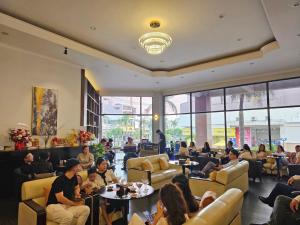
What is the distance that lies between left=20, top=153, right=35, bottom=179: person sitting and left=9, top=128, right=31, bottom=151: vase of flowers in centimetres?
40

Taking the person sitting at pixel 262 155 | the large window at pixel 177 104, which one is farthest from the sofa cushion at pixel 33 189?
the large window at pixel 177 104

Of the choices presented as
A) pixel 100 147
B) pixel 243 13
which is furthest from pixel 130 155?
pixel 243 13

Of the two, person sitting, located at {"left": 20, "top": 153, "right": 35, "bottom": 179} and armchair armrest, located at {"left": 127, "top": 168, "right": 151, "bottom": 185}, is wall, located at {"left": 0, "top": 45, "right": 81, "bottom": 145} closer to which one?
person sitting, located at {"left": 20, "top": 153, "right": 35, "bottom": 179}

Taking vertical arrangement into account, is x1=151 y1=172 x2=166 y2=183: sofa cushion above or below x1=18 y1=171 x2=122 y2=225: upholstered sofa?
below

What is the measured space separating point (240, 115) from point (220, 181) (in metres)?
5.57

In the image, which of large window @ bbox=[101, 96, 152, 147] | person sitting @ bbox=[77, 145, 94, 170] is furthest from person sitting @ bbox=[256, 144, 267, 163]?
large window @ bbox=[101, 96, 152, 147]

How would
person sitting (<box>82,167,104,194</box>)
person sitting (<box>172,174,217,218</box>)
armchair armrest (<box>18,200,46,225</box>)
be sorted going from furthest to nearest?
person sitting (<box>82,167,104,194</box>) < armchair armrest (<box>18,200,46,225</box>) < person sitting (<box>172,174,217,218</box>)

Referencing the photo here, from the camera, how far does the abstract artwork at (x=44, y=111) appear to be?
573 centimetres

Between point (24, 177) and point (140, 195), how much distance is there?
2.60 meters

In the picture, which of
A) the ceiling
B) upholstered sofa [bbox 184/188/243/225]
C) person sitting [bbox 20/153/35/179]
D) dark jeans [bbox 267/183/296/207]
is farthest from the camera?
person sitting [bbox 20/153/35/179]

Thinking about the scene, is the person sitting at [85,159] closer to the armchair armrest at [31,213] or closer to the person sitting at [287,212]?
the armchair armrest at [31,213]

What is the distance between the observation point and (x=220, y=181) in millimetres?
4348

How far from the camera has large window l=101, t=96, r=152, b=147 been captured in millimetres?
11617

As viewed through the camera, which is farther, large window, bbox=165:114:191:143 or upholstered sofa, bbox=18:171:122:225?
large window, bbox=165:114:191:143
